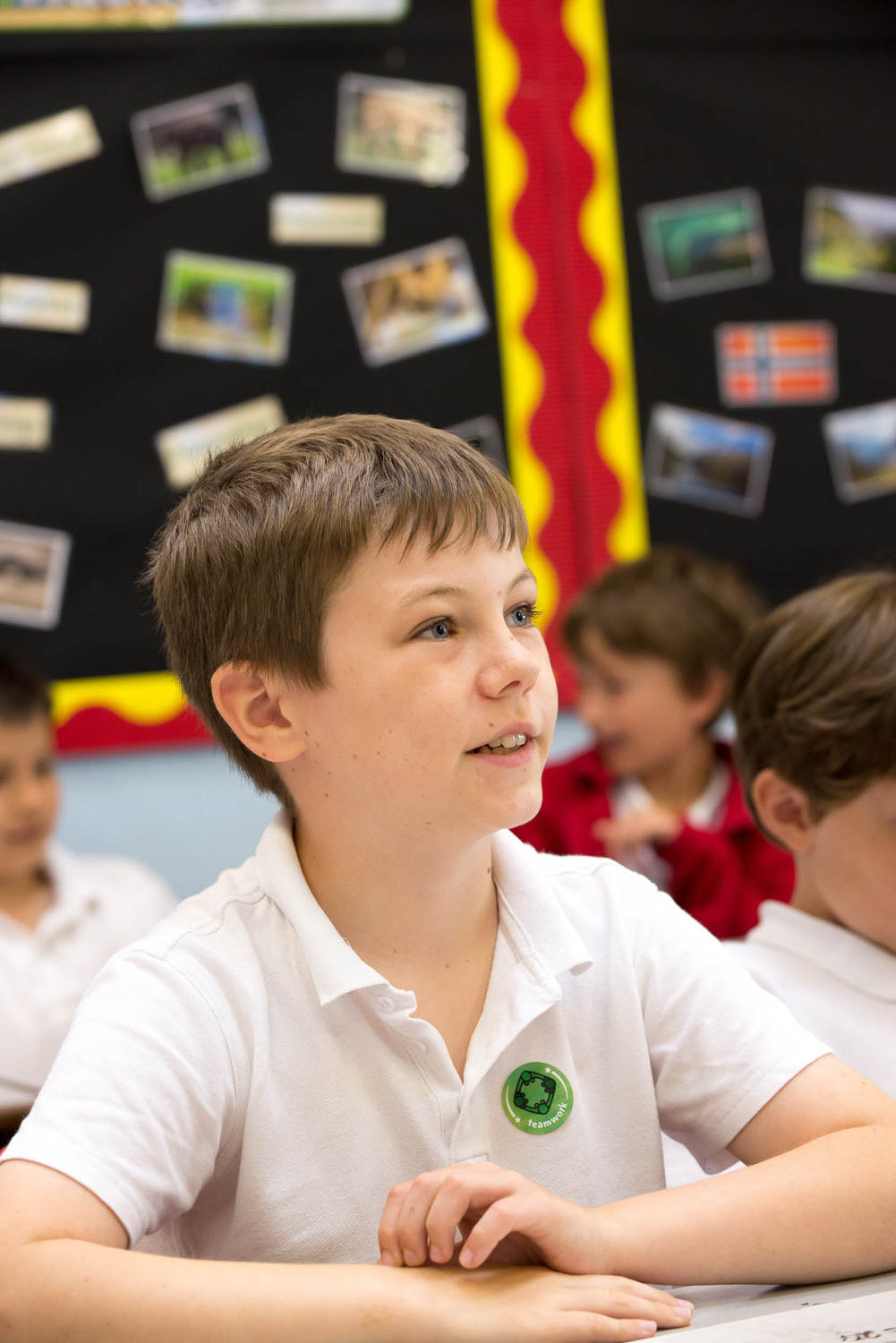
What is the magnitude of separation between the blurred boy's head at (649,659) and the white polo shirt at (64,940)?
761 mm

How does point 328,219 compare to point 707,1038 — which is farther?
point 328,219

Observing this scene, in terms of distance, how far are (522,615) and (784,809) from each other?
426 millimetres

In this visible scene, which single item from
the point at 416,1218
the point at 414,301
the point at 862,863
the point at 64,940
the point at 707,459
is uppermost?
the point at 414,301

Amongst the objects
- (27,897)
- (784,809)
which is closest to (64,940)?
(27,897)

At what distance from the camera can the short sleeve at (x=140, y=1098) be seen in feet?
2.51

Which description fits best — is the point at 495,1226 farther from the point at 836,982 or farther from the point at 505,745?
the point at 836,982

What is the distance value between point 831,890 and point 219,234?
1697mm

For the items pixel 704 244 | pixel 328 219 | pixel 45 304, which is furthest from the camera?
pixel 704 244

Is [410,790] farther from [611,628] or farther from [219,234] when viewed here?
[219,234]

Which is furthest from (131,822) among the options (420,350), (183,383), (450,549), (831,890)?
(450,549)

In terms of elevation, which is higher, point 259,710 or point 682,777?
point 259,710

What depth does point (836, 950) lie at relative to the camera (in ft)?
3.77

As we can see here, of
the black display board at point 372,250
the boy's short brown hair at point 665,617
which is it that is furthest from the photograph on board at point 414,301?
the boy's short brown hair at point 665,617

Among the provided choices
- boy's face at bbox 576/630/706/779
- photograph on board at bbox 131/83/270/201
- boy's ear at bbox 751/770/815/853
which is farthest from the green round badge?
photograph on board at bbox 131/83/270/201
